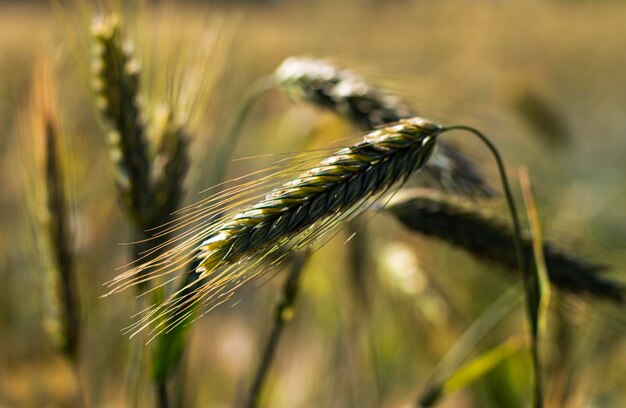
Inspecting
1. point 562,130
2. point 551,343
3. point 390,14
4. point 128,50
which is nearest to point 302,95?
point 128,50

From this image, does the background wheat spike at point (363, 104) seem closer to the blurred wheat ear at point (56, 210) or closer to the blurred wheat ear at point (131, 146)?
the blurred wheat ear at point (131, 146)

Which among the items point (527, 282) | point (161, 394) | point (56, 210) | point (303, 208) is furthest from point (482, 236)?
point (56, 210)

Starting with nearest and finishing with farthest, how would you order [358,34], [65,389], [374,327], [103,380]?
[65,389] < [103,380] < [374,327] < [358,34]

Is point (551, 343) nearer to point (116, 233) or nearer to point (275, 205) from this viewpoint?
point (275, 205)

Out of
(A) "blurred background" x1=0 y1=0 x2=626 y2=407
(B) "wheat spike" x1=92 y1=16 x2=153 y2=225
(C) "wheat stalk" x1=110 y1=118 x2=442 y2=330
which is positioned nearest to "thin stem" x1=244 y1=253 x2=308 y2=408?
(A) "blurred background" x1=0 y1=0 x2=626 y2=407

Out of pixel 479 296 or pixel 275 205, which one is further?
pixel 479 296

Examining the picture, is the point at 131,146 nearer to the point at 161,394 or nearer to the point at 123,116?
the point at 123,116
